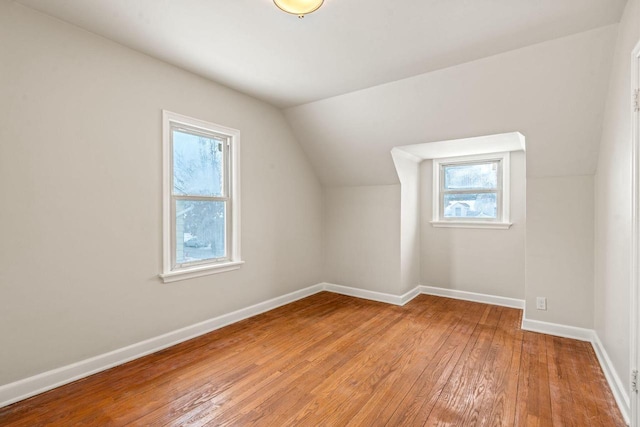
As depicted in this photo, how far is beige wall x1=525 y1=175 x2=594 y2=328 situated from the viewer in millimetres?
3066

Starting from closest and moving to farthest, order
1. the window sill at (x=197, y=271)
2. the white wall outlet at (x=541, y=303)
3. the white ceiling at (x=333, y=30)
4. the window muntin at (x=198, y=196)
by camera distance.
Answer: the white ceiling at (x=333, y=30)
the window sill at (x=197, y=271)
the window muntin at (x=198, y=196)
the white wall outlet at (x=541, y=303)

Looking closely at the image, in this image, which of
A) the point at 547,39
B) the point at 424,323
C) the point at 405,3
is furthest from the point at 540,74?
the point at 424,323

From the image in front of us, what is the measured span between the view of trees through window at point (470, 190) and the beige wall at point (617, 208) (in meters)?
1.51

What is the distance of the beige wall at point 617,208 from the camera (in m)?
1.96

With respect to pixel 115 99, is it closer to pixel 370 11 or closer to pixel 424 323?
pixel 370 11

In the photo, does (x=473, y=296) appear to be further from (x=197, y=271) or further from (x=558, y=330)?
→ (x=197, y=271)

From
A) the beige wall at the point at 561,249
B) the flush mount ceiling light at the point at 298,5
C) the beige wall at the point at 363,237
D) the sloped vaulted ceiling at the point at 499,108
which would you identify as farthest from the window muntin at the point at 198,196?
the beige wall at the point at 561,249

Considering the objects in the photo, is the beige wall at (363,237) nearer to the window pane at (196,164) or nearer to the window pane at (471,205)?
the window pane at (471,205)

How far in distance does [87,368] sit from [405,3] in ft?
11.2

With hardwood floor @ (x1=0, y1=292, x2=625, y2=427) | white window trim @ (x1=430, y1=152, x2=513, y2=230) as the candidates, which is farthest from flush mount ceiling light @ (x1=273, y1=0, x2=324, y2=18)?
white window trim @ (x1=430, y1=152, x2=513, y2=230)

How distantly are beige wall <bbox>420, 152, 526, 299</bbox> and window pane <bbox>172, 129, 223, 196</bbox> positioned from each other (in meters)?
3.06

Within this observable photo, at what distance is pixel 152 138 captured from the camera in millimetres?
2811

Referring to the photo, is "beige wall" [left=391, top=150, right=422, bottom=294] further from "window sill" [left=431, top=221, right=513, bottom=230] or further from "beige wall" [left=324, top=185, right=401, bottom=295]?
"window sill" [left=431, top=221, right=513, bottom=230]

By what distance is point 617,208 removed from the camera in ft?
7.29
